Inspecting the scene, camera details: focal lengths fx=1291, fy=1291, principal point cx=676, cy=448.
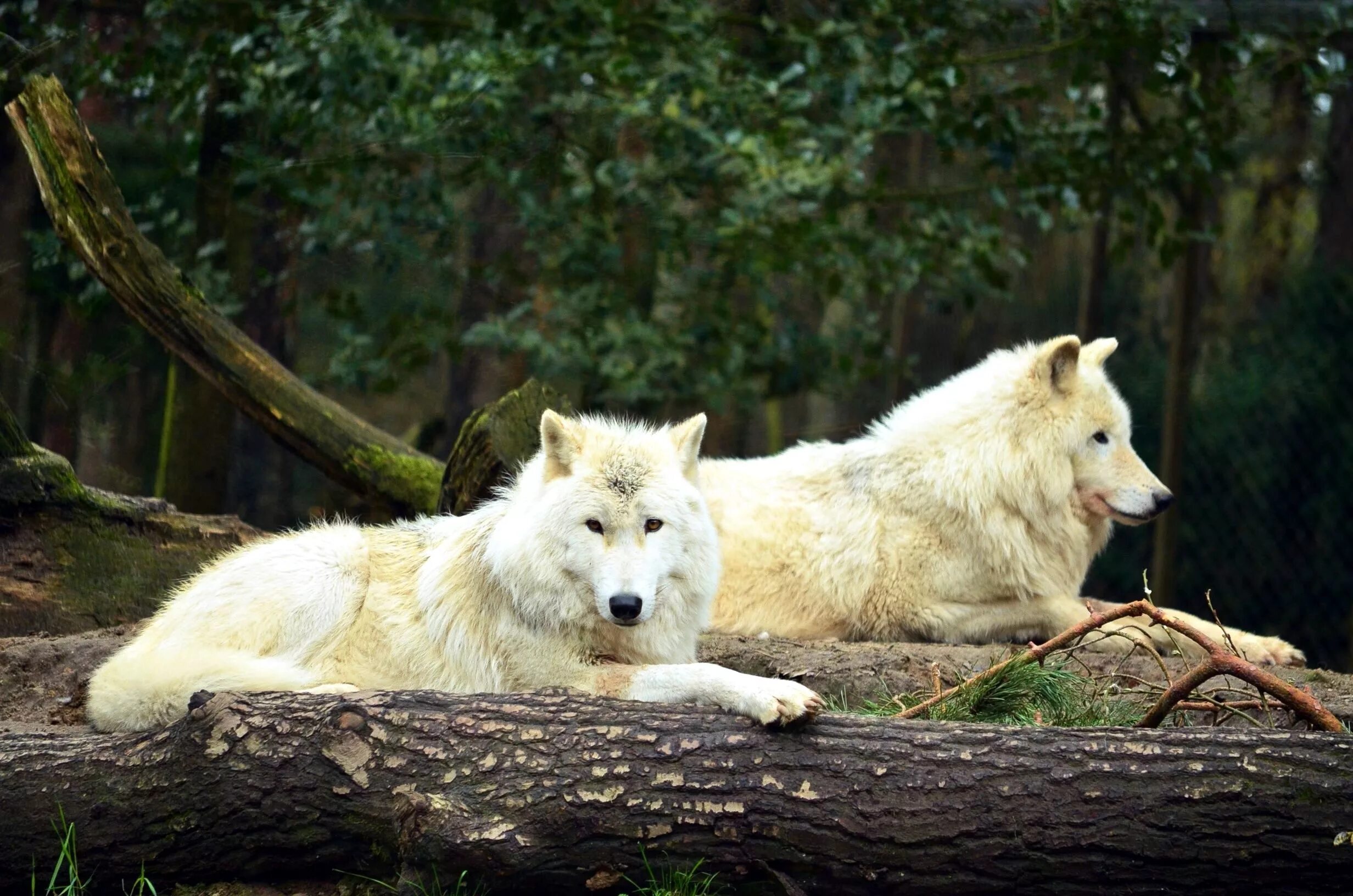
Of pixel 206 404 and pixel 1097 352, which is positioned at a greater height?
pixel 1097 352

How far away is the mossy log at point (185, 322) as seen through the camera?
18.0 ft

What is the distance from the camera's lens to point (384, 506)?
20.4ft

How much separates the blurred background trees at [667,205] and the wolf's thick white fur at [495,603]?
7.03 feet

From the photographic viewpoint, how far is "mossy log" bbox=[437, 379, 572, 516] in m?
5.45

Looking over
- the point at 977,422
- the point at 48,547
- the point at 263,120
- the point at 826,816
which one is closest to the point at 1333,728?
the point at 826,816

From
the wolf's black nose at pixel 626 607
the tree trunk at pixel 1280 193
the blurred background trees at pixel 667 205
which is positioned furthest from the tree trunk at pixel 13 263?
the tree trunk at pixel 1280 193

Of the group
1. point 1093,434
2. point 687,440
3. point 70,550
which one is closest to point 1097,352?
point 1093,434

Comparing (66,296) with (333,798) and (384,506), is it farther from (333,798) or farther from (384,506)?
(333,798)

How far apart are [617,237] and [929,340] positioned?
4.05 metres

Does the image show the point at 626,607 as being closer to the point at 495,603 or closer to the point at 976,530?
the point at 495,603

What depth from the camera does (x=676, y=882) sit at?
3004 mm

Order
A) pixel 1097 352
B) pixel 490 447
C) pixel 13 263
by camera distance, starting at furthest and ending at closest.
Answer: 1. pixel 13 263
2. pixel 1097 352
3. pixel 490 447

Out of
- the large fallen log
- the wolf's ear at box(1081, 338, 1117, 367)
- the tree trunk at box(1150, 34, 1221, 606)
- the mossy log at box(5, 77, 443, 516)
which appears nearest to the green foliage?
the tree trunk at box(1150, 34, 1221, 606)

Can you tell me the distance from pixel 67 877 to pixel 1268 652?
15.3 feet
